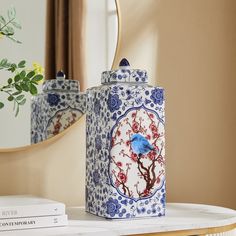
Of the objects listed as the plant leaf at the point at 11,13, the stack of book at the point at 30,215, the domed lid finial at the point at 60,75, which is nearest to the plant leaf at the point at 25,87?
the domed lid finial at the point at 60,75

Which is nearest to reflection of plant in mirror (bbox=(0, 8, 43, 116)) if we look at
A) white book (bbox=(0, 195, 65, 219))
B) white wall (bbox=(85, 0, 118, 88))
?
white wall (bbox=(85, 0, 118, 88))

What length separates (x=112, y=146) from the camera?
1672mm

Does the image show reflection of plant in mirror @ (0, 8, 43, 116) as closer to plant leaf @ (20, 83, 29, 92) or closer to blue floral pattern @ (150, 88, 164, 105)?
plant leaf @ (20, 83, 29, 92)

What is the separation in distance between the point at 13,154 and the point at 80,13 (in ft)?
1.79

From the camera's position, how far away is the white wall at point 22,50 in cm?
187

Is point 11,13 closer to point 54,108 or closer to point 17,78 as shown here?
point 17,78

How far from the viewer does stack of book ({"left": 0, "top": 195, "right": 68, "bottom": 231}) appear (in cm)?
148

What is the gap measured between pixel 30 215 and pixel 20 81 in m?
0.55

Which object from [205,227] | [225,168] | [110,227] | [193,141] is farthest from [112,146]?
[225,168]

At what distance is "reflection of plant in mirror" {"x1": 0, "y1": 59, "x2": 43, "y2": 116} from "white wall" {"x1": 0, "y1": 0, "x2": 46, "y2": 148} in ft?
0.05

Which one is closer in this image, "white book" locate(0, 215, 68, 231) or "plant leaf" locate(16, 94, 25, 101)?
"white book" locate(0, 215, 68, 231)

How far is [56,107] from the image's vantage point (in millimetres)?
1933

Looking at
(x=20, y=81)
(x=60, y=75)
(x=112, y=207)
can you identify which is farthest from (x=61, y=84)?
(x=112, y=207)

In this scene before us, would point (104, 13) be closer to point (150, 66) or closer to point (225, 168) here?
point (150, 66)
